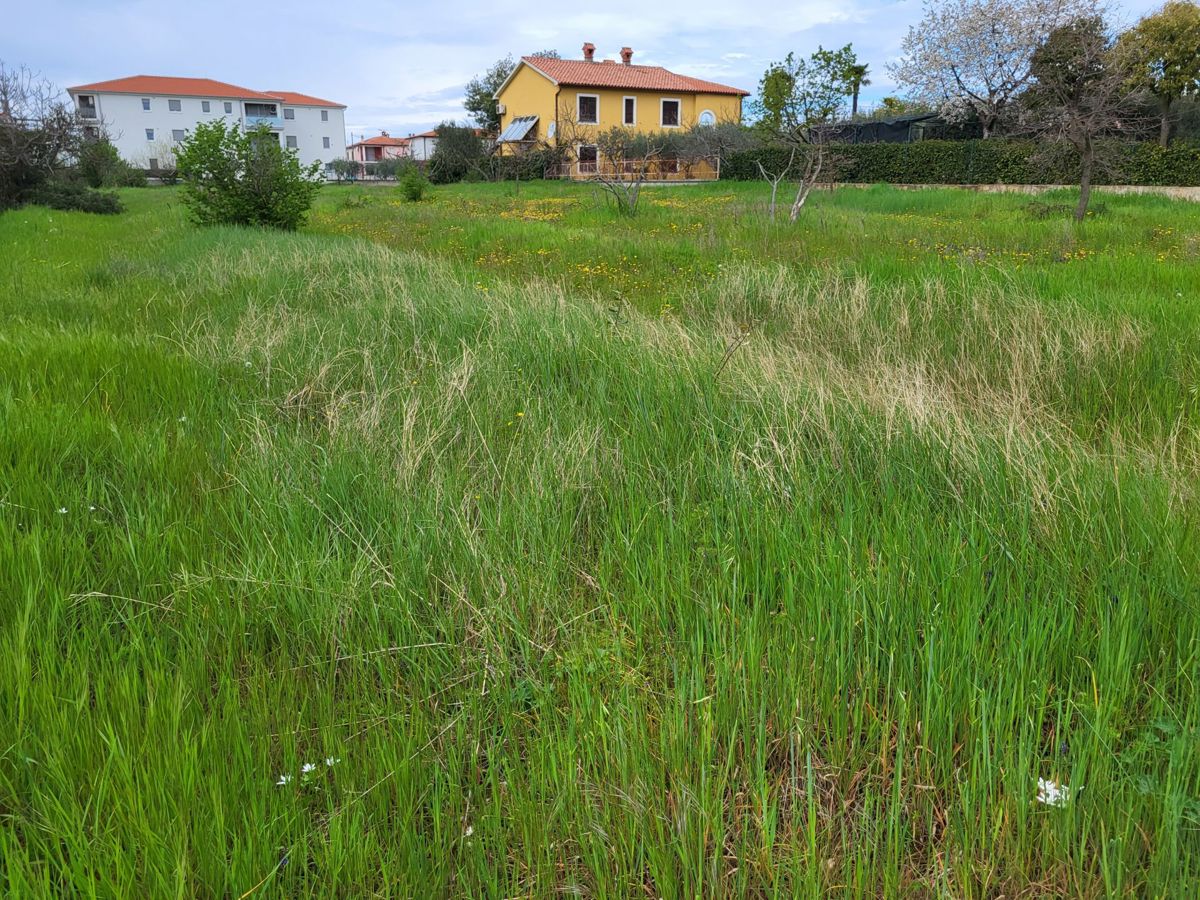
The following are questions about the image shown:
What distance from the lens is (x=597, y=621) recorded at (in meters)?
2.24

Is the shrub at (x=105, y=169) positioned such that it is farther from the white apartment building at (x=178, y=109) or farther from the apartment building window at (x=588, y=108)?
the white apartment building at (x=178, y=109)

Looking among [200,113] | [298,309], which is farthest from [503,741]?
[200,113]

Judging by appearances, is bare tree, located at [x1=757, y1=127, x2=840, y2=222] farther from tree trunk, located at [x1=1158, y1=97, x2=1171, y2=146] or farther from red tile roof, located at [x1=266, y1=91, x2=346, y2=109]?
red tile roof, located at [x1=266, y1=91, x2=346, y2=109]

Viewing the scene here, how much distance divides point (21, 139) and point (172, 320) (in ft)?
70.4

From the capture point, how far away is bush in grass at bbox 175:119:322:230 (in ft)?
46.9

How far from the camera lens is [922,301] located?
6.04 m

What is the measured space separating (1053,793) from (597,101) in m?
47.0

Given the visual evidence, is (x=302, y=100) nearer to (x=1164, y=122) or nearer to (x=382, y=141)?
(x=382, y=141)

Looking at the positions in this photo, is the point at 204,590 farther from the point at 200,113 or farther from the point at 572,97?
the point at 200,113

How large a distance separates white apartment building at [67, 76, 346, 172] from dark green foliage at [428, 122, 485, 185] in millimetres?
36608

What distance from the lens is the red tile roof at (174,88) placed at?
71438 millimetres

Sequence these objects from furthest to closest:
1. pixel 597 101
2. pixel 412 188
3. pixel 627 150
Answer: pixel 597 101 → pixel 627 150 → pixel 412 188

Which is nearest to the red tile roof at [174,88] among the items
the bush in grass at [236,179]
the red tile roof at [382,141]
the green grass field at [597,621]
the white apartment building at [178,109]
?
the white apartment building at [178,109]

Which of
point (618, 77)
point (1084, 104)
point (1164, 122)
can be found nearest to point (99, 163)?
point (618, 77)
